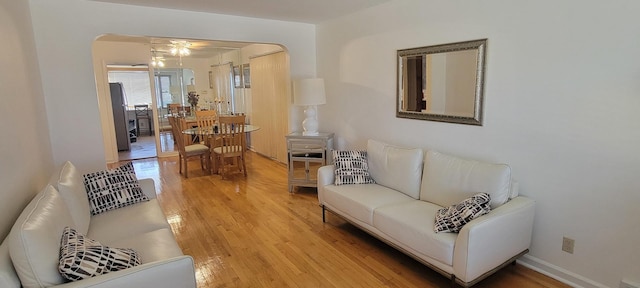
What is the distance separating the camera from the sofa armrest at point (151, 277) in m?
1.54

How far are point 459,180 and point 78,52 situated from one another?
3.86 m

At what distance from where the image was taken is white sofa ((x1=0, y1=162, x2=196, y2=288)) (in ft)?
4.79

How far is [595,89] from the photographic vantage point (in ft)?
7.19

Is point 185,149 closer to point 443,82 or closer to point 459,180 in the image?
point 443,82

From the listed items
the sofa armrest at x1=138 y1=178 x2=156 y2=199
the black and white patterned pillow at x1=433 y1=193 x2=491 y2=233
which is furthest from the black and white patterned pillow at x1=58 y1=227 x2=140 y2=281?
the black and white patterned pillow at x1=433 y1=193 x2=491 y2=233

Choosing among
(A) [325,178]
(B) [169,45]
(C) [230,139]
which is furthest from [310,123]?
(B) [169,45]

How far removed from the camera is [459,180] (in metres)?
2.71

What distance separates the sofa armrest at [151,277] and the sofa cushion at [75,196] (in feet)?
2.77

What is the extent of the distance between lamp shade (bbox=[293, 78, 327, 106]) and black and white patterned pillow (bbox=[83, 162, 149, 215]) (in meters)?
2.17

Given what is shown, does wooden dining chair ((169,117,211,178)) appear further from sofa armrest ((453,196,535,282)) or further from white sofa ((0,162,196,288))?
sofa armrest ((453,196,535,282))

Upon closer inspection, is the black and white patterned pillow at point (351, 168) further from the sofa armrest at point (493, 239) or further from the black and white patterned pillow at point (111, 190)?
the black and white patterned pillow at point (111, 190)

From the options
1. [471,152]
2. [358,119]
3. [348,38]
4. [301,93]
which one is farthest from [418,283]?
[348,38]

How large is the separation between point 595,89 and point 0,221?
11.9 ft

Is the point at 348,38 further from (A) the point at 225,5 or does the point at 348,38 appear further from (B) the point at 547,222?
(B) the point at 547,222
